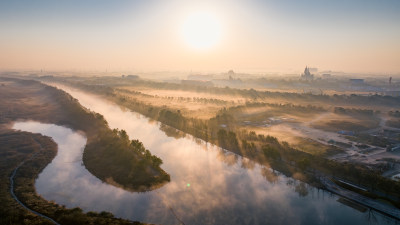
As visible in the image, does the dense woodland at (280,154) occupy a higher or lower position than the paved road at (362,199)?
higher

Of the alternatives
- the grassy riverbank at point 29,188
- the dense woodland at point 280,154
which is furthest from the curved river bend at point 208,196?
the dense woodland at point 280,154

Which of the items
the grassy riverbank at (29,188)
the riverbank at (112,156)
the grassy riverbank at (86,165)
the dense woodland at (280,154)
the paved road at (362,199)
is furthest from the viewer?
the riverbank at (112,156)

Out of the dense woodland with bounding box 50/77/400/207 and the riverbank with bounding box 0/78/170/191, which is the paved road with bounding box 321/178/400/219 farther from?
the riverbank with bounding box 0/78/170/191

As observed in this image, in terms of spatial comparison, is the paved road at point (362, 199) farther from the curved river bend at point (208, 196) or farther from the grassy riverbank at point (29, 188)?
the grassy riverbank at point (29, 188)

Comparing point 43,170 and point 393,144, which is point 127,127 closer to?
point 43,170

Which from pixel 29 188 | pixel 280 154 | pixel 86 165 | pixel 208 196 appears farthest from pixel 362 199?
pixel 29 188

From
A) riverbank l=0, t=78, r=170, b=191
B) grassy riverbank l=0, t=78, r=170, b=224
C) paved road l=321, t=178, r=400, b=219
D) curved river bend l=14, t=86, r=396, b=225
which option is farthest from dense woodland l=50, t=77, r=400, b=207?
grassy riverbank l=0, t=78, r=170, b=224

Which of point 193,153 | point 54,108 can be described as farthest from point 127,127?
point 54,108

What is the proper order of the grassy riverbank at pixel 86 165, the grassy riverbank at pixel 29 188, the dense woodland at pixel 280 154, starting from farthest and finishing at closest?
1. the dense woodland at pixel 280 154
2. the grassy riverbank at pixel 86 165
3. the grassy riverbank at pixel 29 188

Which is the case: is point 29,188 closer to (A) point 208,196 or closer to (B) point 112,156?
(B) point 112,156
